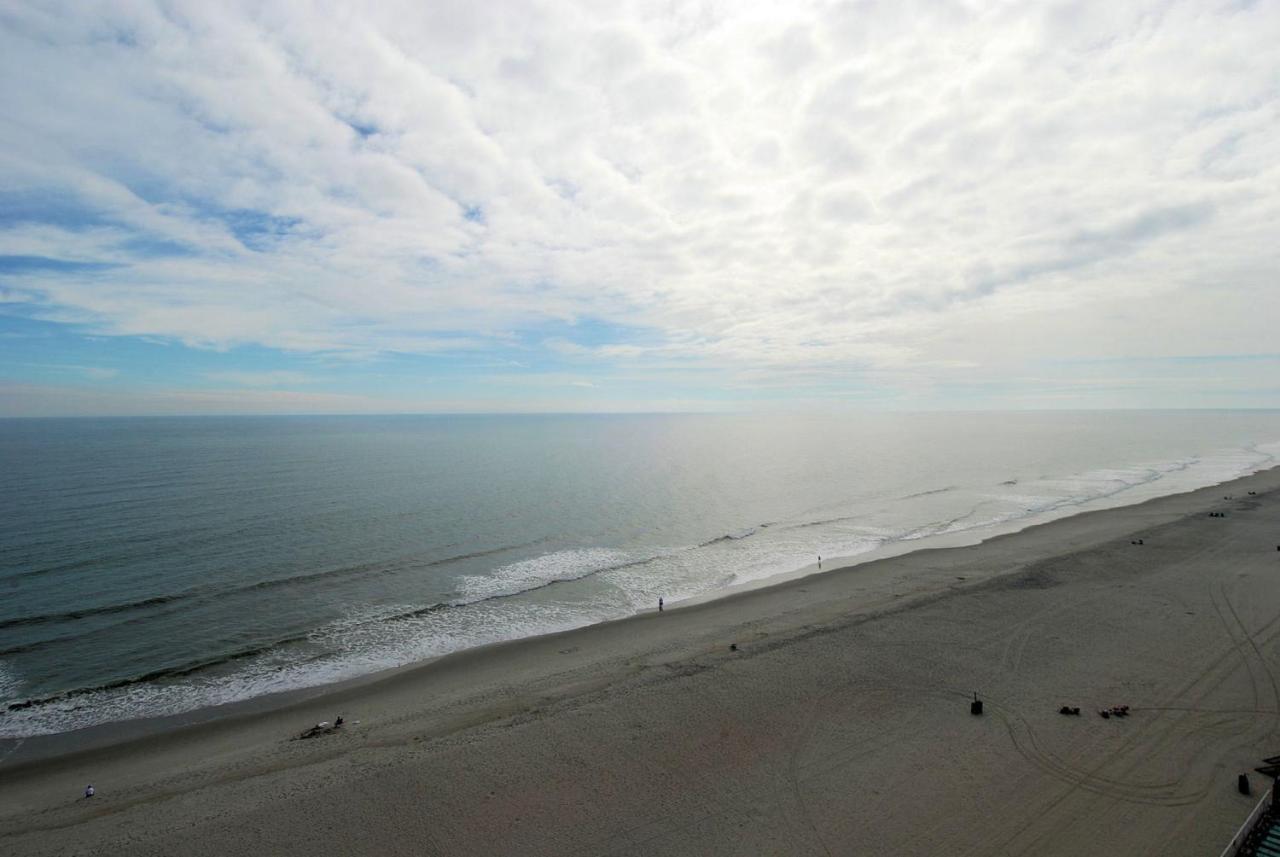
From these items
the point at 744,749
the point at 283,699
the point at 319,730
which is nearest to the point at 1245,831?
the point at 744,749

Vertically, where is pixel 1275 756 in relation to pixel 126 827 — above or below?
above

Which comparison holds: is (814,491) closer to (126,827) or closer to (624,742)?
(624,742)

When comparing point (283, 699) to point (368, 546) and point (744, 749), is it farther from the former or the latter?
point (368, 546)

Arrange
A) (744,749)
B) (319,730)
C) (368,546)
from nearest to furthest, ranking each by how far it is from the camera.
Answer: (744,749) < (319,730) < (368,546)

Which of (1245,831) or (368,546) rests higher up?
(1245,831)

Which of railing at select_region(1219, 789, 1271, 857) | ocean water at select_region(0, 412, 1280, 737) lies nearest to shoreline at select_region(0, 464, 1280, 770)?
ocean water at select_region(0, 412, 1280, 737)

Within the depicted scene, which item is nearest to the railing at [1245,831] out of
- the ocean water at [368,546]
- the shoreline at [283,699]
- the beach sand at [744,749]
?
the beach sand at [744,749]

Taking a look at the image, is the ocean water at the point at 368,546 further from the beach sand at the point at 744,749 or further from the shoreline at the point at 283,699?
the beach sand at the point at 744,749

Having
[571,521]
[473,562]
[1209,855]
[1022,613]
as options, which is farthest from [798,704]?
[571,521]

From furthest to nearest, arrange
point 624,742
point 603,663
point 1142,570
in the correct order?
point 1142,570 → point 603,663 → point 624,742
